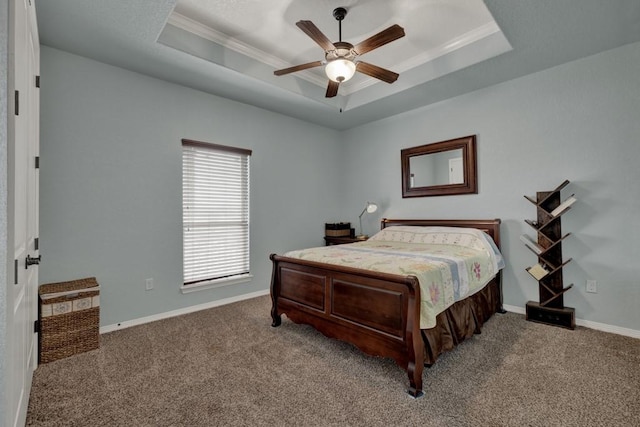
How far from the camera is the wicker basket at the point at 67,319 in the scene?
2240 millimetres

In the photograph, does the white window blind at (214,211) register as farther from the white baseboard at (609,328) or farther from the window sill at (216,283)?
the white baseboard at (609,328)

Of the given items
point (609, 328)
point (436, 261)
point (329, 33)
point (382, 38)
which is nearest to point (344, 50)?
point (382, 38)

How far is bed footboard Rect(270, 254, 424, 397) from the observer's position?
187cm

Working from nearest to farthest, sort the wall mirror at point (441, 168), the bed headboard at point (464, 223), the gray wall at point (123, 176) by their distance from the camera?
the gray wall at point (123, 176) → the bed headboard at point (464, 223) → the wall mirror at point (441, 168)

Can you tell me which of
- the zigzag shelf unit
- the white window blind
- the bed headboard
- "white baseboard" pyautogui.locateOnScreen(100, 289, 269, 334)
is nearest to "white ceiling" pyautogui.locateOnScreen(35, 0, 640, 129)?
the white window blind

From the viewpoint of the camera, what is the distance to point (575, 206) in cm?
292

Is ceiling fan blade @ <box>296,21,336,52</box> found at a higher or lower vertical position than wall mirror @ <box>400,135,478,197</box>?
higher

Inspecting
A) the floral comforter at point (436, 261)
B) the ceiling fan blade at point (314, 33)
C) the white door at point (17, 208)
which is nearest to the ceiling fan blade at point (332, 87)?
the ceiling fan blade at point (314, 33)

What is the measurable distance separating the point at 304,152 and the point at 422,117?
1.76 m

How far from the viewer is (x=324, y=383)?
1.95 meters

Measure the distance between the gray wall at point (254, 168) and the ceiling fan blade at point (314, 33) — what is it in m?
1.88

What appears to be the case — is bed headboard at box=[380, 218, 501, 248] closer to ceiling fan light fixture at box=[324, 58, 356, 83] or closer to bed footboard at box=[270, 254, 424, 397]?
bed footboard at box=[270, 254, 424, 397]

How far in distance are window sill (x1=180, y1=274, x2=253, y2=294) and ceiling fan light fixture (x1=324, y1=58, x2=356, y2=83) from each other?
2.62 m

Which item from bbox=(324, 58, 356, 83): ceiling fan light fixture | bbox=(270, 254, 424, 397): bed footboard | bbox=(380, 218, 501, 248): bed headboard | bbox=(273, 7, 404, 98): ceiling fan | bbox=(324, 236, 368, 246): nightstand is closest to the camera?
bbox=(270, 254, 424, 397): bed footboard
